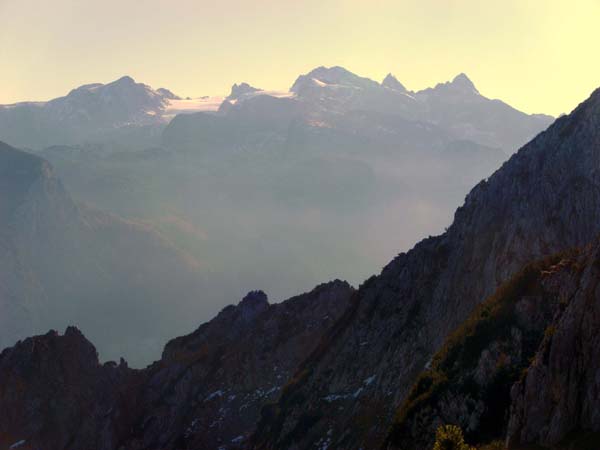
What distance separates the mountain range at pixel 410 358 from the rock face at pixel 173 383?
12.4 inches

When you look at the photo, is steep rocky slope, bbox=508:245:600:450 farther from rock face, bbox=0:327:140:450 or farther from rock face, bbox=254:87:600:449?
rock face, bbox=0:327:140:450

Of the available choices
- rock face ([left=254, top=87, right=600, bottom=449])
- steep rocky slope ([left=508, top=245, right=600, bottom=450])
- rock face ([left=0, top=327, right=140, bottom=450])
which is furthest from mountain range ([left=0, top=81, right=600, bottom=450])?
rock face ([left=0, top=327, right=140, bottom=450])

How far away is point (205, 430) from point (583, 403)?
301 feet

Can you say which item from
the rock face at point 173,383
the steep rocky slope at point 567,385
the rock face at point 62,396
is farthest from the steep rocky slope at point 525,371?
the rock face at point 62,396

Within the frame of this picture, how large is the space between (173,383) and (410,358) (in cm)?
6313

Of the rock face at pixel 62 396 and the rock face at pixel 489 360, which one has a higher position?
the rock face at pixel 489 360

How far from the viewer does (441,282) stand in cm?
10769

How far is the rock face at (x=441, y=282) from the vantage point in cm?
9669

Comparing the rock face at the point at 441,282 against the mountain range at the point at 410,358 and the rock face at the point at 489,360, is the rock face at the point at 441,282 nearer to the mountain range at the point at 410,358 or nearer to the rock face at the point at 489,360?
the mountain range at the point at 410,358

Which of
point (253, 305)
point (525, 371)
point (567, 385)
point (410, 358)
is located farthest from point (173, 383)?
point (567, 385)

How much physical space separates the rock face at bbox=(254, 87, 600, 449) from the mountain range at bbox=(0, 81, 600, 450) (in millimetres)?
235

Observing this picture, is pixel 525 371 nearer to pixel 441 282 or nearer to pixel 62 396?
pixel 441 282

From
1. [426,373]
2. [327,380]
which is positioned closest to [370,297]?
[327,380]

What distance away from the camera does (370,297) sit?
12325cm
